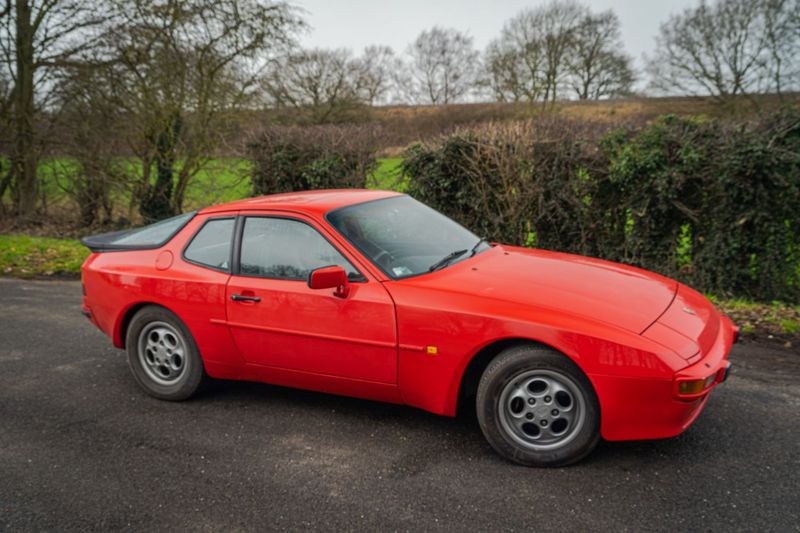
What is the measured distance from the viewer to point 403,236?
4.53 m

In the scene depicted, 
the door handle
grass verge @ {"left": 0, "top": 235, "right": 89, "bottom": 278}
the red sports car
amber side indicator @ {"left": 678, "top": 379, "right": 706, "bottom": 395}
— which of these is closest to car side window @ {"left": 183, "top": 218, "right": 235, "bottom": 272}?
the red sports car

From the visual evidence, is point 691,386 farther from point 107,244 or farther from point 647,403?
point 107,244

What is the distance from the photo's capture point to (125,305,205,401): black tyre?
474cm

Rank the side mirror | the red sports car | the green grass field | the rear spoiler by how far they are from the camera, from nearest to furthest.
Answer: the red sports car, the side mirror, the rear spoiler, the green grass field

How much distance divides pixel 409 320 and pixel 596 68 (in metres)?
33.0

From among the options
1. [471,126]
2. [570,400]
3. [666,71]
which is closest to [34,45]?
[471,126]

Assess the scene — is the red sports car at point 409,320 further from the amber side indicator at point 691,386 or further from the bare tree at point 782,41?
the bare tree at point 782,41

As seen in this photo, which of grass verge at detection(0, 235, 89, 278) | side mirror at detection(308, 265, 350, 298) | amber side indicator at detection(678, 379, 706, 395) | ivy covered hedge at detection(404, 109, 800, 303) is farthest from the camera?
grass verge at detection(0, 235, 89, 278)

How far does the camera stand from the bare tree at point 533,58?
103 feet

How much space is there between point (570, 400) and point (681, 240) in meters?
5.24

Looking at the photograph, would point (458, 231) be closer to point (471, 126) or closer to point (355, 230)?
point (355, 230)

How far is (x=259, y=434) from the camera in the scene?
13.7 feet

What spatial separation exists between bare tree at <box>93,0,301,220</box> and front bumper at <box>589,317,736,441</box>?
13638 millimetres

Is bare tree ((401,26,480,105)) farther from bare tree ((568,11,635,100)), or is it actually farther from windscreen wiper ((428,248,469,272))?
windscreen wiper ((428,248,469,272))
